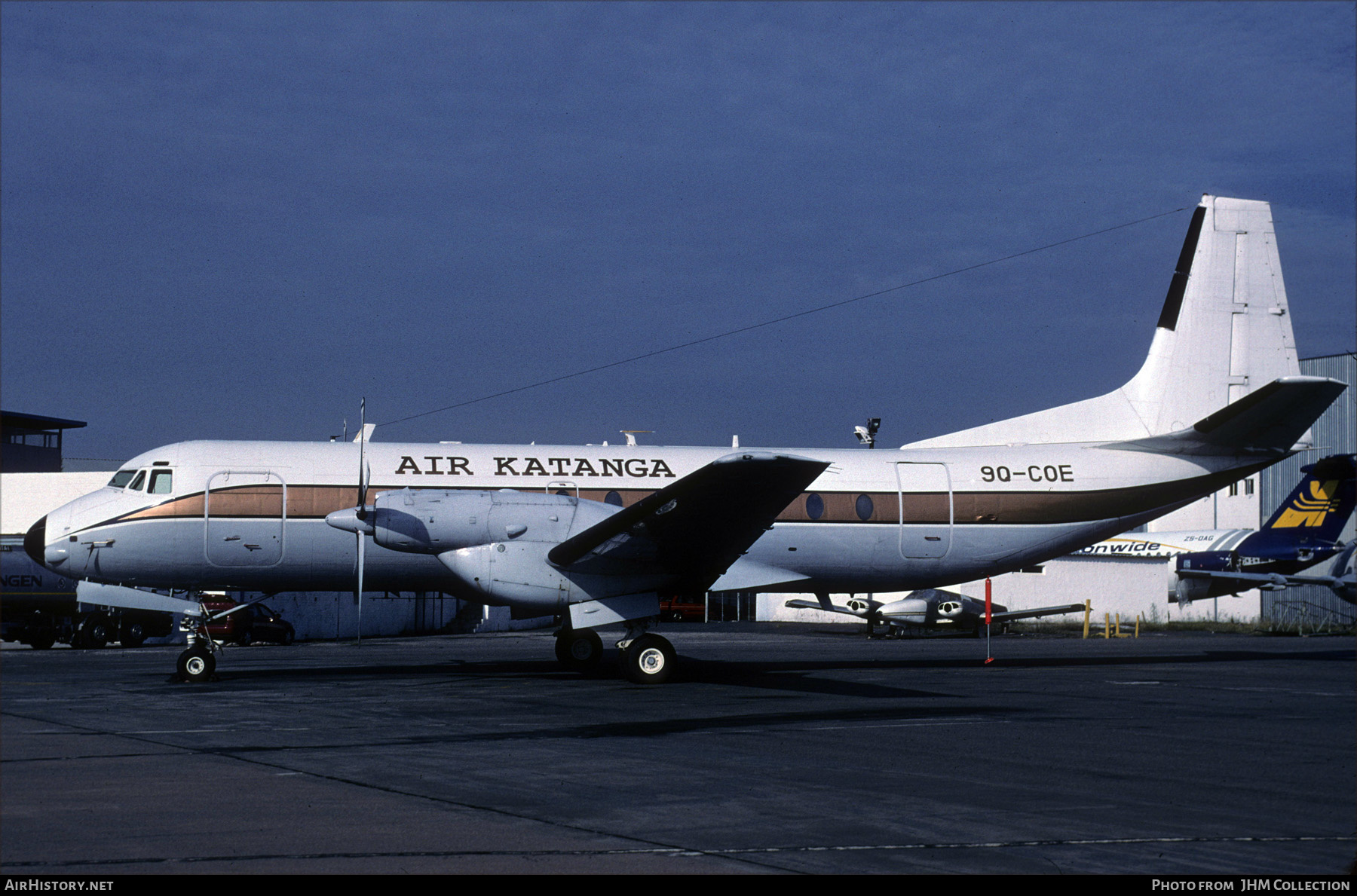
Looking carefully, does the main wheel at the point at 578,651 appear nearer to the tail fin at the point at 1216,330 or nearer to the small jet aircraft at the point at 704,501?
the small jet aircraft at the point at 704,501

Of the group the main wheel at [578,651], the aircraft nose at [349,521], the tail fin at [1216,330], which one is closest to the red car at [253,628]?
the main wheel at [578,651]

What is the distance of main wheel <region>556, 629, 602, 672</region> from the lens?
19312mm

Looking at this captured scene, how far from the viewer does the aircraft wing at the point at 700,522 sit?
582 inches

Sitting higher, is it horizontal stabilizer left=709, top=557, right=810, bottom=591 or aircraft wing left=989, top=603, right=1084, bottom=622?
horizontal stabilizer left=709, top=557, right=810, bottom=591

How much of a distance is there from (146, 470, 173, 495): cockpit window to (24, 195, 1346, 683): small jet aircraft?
0.04 m

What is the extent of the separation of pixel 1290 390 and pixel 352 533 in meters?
15.5

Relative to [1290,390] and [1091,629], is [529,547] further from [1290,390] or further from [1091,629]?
[1091,629]

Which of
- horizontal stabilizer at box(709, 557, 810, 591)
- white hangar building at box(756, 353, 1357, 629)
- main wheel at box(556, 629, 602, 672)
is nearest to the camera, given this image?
horizontal stabilizer at box(709, 557, 810, 591)

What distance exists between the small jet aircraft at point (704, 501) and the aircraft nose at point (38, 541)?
0.05m

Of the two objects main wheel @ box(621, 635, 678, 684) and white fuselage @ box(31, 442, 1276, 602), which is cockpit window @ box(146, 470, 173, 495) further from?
main wheel @ box(621, 635, 678, 684)

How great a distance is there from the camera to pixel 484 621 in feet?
154

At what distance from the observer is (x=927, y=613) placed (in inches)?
1430

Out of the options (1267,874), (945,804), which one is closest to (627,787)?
(945,804)

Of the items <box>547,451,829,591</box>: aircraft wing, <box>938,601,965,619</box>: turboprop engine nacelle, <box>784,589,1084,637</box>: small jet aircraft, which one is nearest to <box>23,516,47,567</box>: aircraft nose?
<box>547,451,829,591</box>: aircraft wing
